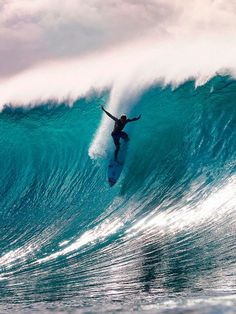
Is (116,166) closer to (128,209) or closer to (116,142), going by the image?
(116,142)

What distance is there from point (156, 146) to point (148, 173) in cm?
100

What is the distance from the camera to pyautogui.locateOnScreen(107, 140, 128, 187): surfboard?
444 inches

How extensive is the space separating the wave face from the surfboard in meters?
0.14

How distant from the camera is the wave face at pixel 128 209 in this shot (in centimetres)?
632

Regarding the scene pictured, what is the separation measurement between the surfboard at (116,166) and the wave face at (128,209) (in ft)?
0.46

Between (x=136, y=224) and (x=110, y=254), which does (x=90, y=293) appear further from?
(x=136, y=224)

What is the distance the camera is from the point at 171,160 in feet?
36.3

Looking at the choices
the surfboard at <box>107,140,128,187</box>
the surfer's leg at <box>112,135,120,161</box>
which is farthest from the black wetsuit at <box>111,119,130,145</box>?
the surfboard at <box>107,140,128,187</box>

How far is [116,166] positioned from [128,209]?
1914 millimetres

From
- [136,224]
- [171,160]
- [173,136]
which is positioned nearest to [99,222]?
[136,224]

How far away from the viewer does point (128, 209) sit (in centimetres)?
988

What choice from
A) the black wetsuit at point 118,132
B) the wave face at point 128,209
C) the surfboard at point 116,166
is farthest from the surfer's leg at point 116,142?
the wave face at point 128,209

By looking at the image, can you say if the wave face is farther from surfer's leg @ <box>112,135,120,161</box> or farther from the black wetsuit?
the black wetsuit

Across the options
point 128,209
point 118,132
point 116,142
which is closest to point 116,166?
point 116,142
